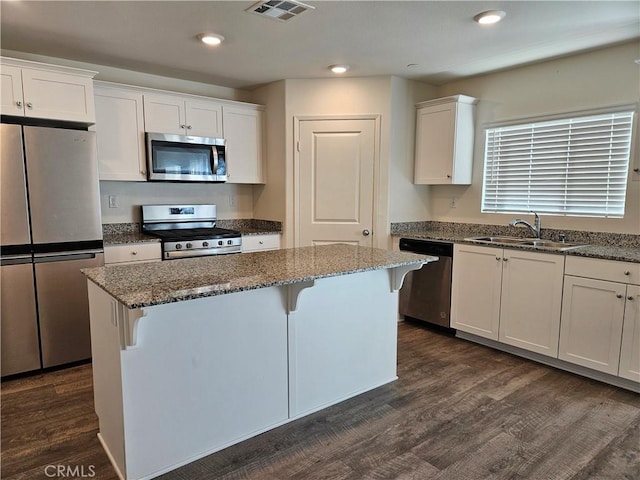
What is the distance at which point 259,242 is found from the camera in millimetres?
4043

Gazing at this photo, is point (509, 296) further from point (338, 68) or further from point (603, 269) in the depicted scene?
point (338, 68)

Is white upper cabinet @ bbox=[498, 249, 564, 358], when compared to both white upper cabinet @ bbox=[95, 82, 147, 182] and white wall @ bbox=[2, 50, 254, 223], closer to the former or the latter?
white wall @ bbox=[2, 50, 254, 223]

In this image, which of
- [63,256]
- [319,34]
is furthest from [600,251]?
[63,256]

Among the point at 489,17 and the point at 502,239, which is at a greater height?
the point at 489,17

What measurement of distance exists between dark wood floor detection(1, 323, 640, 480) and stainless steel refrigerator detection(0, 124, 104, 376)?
0.24 metres

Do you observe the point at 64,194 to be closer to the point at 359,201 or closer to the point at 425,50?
the point at 359,201

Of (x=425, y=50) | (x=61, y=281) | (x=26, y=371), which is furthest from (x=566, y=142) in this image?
(x=26, y=371)

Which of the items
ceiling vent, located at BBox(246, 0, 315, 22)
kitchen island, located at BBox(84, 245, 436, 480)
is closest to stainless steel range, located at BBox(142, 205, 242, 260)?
kitchen island, located at BBox(84, 245, 436, 480)

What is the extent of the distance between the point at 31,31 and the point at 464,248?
3594mm

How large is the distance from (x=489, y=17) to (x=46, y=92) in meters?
2.96

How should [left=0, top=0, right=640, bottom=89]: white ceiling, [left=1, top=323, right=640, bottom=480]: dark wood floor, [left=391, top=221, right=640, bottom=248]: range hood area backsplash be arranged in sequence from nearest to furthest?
1. [left=1, top=323, right=640, bottom=480]: dark wood floor
2. [left=0, top=0, right=640, bottom=89]: white ceiling
3. [left=391, top=221, right=640, bottom=248]: range hood area backsplash

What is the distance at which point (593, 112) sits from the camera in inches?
127

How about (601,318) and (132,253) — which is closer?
(601,318)

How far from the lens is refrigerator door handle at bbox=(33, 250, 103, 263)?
2.83m
